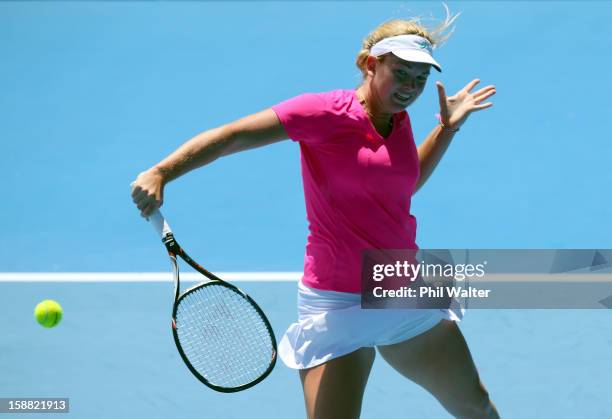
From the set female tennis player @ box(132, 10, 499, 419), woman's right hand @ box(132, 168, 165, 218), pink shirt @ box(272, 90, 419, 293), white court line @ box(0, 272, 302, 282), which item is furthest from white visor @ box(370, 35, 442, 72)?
white court line @ box(0, 272, 302, 282)

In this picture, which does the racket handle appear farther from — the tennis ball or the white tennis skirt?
the tennis ball

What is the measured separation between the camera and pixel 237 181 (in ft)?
25.8

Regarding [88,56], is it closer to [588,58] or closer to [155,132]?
[155,132]

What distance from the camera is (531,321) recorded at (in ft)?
18.3

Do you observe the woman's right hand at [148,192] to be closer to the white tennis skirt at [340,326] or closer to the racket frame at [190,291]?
the racket frame at [190,291]

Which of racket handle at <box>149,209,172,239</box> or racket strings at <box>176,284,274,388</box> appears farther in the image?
racket strings at <box>176,284,274,388</box>

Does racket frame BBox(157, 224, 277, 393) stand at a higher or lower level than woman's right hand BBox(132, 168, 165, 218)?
lower

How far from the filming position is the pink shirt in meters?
3.12

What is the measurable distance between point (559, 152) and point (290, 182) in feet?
7.02

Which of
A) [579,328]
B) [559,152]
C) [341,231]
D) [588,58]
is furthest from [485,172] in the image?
[341,231]

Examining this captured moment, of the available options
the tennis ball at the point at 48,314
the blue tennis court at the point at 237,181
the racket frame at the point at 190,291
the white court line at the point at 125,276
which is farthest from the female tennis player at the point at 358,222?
the white court line at the point at 125,276

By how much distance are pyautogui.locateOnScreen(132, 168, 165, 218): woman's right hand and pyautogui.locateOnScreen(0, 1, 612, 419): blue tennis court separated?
2.06m

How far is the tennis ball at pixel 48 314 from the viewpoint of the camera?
5295 mm

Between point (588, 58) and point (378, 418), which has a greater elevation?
point (588, 58)
